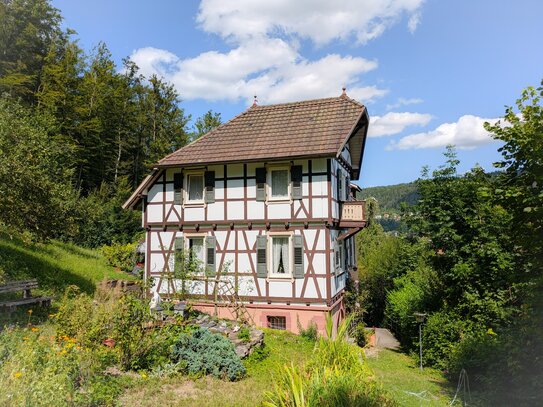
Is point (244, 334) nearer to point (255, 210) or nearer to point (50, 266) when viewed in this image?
point (255, 210)

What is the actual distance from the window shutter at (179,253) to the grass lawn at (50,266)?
3146mm

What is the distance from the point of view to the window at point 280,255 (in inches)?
567

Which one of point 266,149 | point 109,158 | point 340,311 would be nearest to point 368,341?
point 340,311

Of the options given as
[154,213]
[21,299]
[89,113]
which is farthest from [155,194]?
[89,113]

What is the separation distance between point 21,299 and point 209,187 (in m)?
7.31

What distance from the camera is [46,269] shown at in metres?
15.8

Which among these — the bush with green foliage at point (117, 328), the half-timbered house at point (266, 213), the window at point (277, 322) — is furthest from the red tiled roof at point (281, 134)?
the bush with green foliage at point (117, 328)

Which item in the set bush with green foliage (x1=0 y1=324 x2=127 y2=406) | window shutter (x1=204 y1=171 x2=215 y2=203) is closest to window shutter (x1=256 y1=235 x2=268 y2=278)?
window shutter (x1=204 y1=171 x2=215 y2=203)

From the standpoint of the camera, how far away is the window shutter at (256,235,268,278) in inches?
568

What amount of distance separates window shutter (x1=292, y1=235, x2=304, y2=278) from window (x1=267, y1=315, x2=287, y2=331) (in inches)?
70.0

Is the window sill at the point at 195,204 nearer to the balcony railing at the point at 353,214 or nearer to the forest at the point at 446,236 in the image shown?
the forest at the point at 446,236

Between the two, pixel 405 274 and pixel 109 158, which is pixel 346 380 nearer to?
pixel 405 274

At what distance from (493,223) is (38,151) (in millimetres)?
13539

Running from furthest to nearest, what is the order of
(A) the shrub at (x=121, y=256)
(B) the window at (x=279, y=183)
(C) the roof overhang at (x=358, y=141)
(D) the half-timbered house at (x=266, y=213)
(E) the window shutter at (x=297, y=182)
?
1. (A) the shrub at (x=121, y=256)
2. (C) the roof overhang at (x=358, y=141)
3. (B) the window at (x=279, y=183)
4. (E) the window shutter at (x=297, y=182)
5. (D) the half-timbered house at (x=266, y=213)
